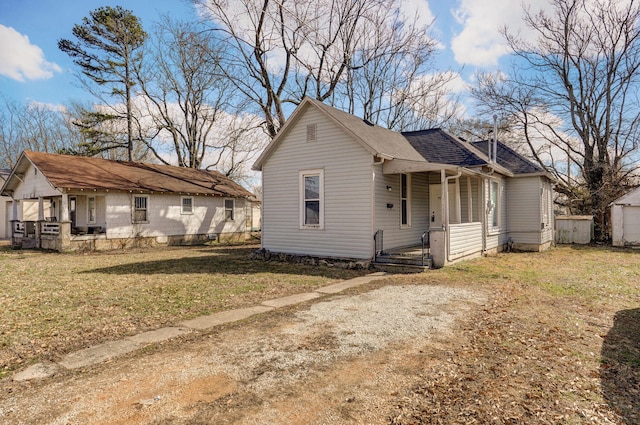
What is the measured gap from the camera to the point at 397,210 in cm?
1242

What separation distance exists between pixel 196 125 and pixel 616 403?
3215cm

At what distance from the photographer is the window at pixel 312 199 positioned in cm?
1223

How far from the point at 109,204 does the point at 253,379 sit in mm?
17609

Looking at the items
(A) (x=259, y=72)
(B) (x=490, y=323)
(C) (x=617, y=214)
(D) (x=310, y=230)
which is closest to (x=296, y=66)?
(A) (x=259, y=72)

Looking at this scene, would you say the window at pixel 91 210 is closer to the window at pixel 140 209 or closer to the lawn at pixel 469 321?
the window at pixel 140 209

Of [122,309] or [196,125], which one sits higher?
[196,125]

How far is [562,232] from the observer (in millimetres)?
20422

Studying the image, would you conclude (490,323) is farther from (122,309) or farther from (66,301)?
(66,301)

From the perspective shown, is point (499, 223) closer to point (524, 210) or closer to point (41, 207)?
point (524, 210)

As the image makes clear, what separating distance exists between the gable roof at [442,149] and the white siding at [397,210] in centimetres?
126

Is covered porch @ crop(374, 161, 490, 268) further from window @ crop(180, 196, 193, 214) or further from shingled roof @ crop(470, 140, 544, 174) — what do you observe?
window @ crop(180, 196, 193, 214)

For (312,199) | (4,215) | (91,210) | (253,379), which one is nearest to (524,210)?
(312,199)

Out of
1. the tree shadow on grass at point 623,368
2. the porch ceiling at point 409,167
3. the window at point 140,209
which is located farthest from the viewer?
the window at point 140,209

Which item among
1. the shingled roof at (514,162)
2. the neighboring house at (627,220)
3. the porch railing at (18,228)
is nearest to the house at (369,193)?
the shingled roof at (514,162)
